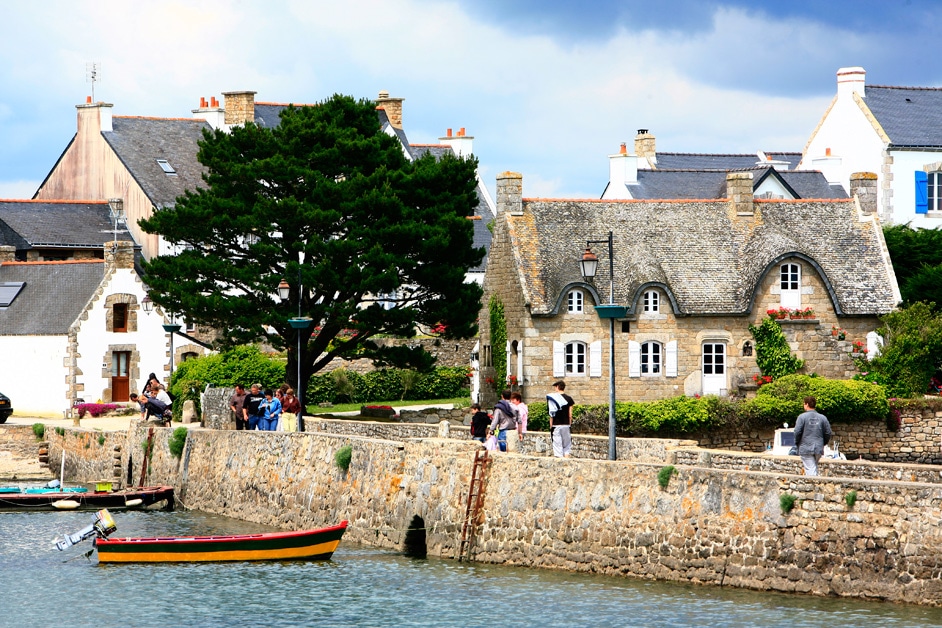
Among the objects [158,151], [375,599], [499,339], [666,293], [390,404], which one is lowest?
[375,599]

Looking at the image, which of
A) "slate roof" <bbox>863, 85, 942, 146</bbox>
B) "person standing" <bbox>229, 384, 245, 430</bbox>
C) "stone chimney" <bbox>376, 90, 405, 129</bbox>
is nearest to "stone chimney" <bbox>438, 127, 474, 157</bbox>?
"stone chimney" <bbox>376, 90, 405, 129</bbox>

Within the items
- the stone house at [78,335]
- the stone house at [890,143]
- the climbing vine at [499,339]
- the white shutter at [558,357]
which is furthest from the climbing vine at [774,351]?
the stone house at [78,335]

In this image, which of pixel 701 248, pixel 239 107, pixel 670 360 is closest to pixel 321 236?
pixel 670 360

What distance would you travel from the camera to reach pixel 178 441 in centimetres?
3556

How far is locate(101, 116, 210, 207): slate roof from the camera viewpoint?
61.4 meters

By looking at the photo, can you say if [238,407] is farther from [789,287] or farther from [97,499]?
[789,287]

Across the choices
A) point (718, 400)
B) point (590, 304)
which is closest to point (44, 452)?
point (590, 304)

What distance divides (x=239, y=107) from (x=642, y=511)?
43421 millimetres

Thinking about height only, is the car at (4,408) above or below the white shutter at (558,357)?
below

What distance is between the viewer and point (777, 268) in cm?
4544

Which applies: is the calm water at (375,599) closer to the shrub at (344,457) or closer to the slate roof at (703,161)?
the shrub at (344,457)

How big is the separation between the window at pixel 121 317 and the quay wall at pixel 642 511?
20.8 m

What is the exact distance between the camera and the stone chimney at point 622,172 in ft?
187

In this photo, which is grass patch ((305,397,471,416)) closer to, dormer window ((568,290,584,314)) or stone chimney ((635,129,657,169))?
dormer window ((568,290,584,314))
